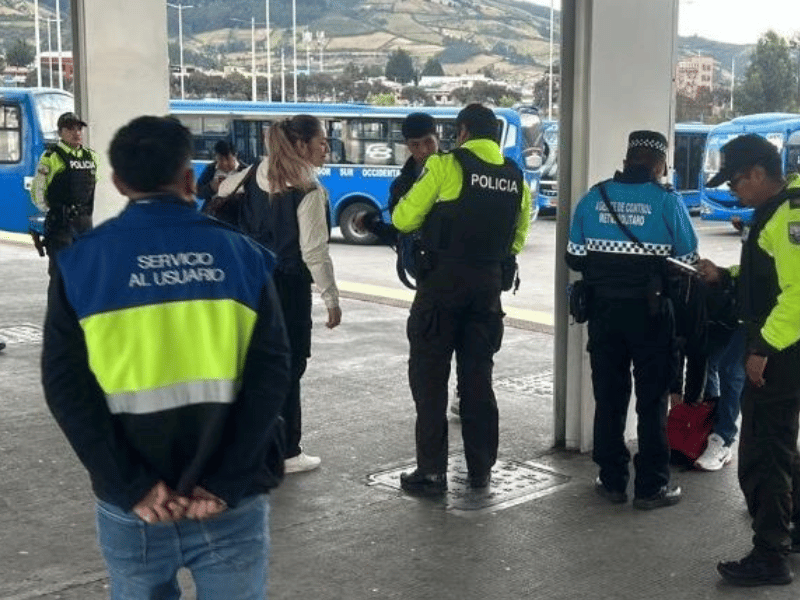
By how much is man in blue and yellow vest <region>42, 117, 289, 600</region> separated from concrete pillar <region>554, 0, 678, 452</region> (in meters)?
3.79

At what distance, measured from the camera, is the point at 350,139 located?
23047mm

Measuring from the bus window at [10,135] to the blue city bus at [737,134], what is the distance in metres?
13.3

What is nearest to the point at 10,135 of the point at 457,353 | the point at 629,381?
the point at 457,353

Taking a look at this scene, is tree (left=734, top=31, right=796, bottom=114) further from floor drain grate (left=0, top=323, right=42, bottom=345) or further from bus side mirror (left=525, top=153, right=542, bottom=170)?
floor drain grate (left=0, top=323, right=42, bottom=345)

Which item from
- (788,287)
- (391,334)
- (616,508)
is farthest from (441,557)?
(391,334)

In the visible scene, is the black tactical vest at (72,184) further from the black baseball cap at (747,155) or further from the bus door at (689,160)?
the bus door at (689,160)

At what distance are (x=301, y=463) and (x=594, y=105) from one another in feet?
7.93

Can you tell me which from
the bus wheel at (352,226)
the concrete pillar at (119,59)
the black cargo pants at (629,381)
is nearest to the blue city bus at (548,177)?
the bus wheel at (352,226)

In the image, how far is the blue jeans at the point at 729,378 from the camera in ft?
19.9

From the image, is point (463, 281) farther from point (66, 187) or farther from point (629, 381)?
point (66, 187)

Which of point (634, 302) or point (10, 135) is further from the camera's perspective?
point (10, 135)

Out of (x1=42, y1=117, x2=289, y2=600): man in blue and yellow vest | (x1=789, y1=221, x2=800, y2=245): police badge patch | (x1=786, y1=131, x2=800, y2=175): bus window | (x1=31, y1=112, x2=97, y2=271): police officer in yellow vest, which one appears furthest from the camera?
(x1=786, y1=131, x2=800, y2=175): bus window

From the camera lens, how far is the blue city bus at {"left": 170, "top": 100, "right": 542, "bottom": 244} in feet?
74.1

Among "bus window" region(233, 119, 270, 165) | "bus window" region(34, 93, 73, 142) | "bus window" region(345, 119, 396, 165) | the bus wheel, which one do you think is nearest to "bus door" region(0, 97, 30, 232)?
"bus window" region(34, 93, 73, 142)
